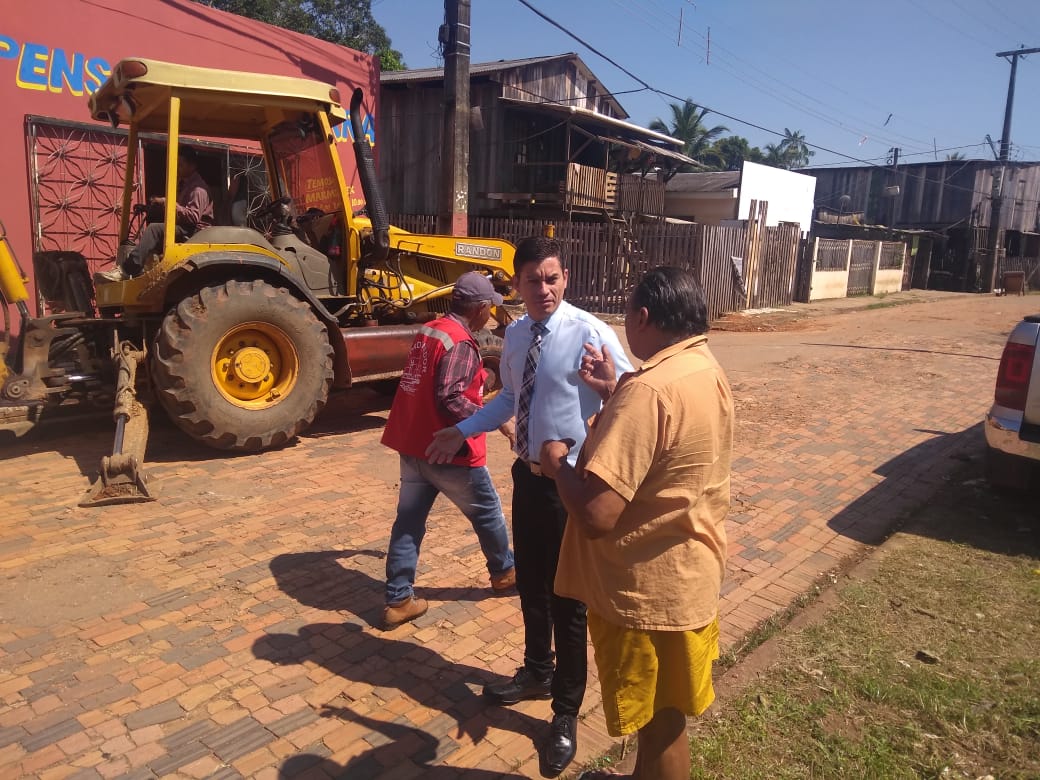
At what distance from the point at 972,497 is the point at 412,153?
17156mm

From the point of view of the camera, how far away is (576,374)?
9.04 feet

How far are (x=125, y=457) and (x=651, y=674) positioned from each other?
13.0 feet

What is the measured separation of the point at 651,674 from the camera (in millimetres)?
2125

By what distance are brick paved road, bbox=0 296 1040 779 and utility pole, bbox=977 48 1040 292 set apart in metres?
31.6

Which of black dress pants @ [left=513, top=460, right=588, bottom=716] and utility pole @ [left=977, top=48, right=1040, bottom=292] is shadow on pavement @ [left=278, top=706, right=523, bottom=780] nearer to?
black dress pants @ [left=513, top=460, right=588, bottom=716]

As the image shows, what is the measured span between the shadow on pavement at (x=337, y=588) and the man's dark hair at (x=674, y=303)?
2197 millimetres

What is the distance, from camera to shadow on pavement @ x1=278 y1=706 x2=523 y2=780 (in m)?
2.58

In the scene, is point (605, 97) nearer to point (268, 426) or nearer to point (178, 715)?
point (268, 426)

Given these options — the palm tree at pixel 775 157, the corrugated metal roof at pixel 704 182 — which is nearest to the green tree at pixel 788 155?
the palm tree at pixel 775 157

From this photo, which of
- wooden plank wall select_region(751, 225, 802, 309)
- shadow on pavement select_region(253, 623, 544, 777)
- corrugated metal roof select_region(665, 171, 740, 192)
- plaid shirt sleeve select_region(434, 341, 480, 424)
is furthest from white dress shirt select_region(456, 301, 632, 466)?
corrugated metal roof select_region(665, 171, 740, 192)

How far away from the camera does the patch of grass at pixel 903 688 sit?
270cm

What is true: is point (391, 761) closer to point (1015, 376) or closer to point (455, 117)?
point (1015, 376)

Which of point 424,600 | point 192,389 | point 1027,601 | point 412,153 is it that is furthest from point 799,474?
point 412,153

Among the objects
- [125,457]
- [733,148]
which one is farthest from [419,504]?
[733,148]
